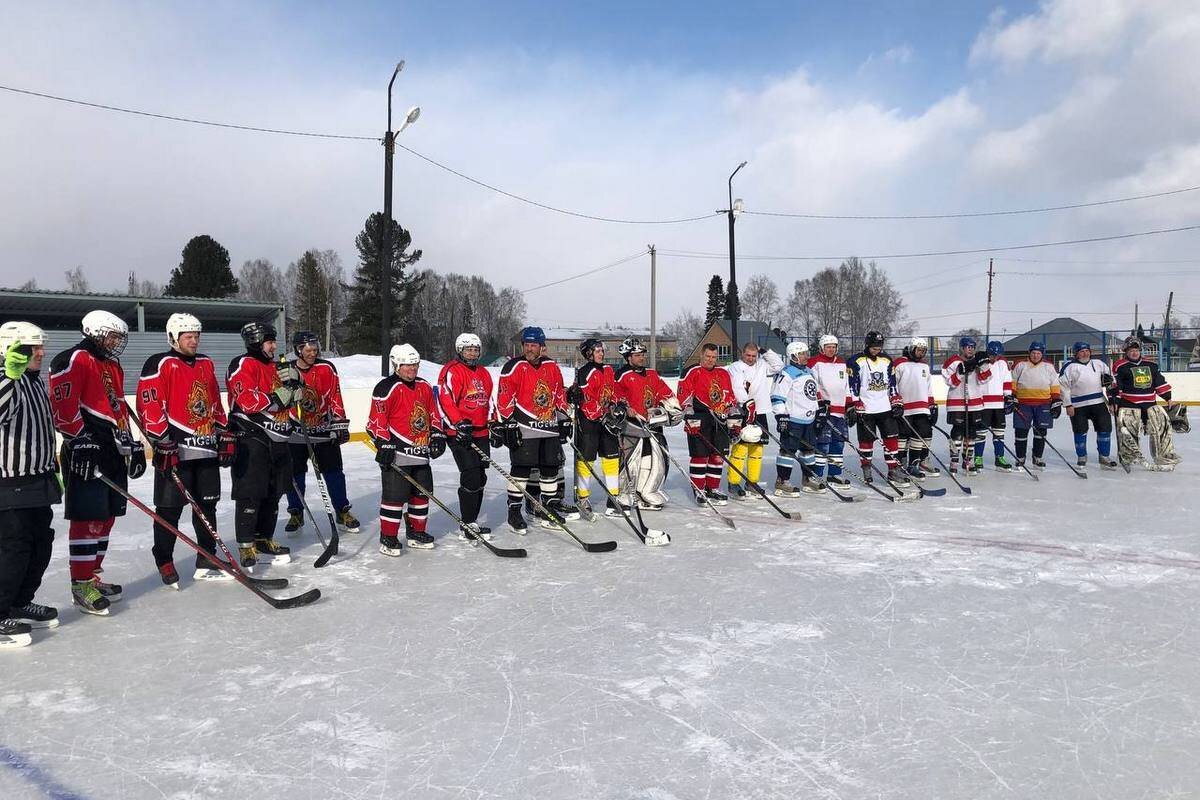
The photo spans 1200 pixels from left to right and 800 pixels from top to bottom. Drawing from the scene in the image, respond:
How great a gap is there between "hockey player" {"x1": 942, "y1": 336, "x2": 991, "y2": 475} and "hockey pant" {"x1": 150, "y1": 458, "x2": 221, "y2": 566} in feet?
21.5

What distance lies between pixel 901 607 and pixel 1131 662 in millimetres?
878

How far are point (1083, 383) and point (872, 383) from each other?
2.76 metres

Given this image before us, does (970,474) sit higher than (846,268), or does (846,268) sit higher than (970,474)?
(846,268)

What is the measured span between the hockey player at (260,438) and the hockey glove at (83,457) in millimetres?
862

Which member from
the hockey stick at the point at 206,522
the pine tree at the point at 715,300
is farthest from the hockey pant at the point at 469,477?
the pine tree at the point at 715,300

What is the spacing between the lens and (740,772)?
2066 mm

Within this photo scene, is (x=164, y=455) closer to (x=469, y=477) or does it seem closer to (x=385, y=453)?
(x=385, y=453)

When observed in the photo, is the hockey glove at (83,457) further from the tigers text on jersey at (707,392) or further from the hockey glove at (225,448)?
the tigers text on jersey at (707,392)

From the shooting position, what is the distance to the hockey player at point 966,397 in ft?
24.9

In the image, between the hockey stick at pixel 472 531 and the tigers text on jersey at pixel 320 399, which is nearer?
the hockey stick at pixel 472 531

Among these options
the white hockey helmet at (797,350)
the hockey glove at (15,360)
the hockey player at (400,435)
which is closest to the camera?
the hockey glove at (15,360)

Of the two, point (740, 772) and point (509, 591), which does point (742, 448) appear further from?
point (740, 772)

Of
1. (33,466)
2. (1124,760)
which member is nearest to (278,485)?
(33,466)

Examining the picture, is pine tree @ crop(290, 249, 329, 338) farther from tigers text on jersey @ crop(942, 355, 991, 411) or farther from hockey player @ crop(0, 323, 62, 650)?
hockey player @ crop(0, 323, 62, 650)
